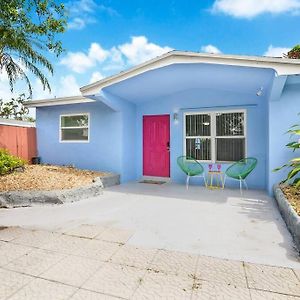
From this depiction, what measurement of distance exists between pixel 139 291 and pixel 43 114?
372 inches

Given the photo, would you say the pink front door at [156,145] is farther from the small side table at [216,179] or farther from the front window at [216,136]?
the small side table at [216,179]

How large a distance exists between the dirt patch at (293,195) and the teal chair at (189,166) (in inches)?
93.0

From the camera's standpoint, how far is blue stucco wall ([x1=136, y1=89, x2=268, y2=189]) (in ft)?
22.9

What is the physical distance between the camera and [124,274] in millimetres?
2465

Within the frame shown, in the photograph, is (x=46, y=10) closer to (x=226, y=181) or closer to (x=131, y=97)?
(x=131, y=97)

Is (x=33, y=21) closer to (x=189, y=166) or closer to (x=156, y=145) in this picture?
(x=156, y=145)

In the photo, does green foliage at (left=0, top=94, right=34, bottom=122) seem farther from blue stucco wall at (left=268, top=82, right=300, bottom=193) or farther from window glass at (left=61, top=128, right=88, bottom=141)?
blue stucco wall at (left=268, top=82, right=300, bottom=193)

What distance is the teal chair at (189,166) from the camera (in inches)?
274

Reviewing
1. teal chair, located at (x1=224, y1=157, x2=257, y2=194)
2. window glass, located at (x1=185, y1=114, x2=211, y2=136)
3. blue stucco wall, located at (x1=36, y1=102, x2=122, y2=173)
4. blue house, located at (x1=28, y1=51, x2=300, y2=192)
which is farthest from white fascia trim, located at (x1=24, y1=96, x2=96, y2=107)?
teal chair, located at (x1=224, y1=157, x2=257, y2=194)

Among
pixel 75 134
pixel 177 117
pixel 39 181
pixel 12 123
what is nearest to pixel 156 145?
pixel 177 117

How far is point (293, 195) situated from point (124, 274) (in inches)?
150

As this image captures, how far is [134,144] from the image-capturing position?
8.69 metres

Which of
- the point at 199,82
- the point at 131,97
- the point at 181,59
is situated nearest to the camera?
the point at 181,59

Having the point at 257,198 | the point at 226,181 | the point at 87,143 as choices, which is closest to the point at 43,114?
the point at 87,143
